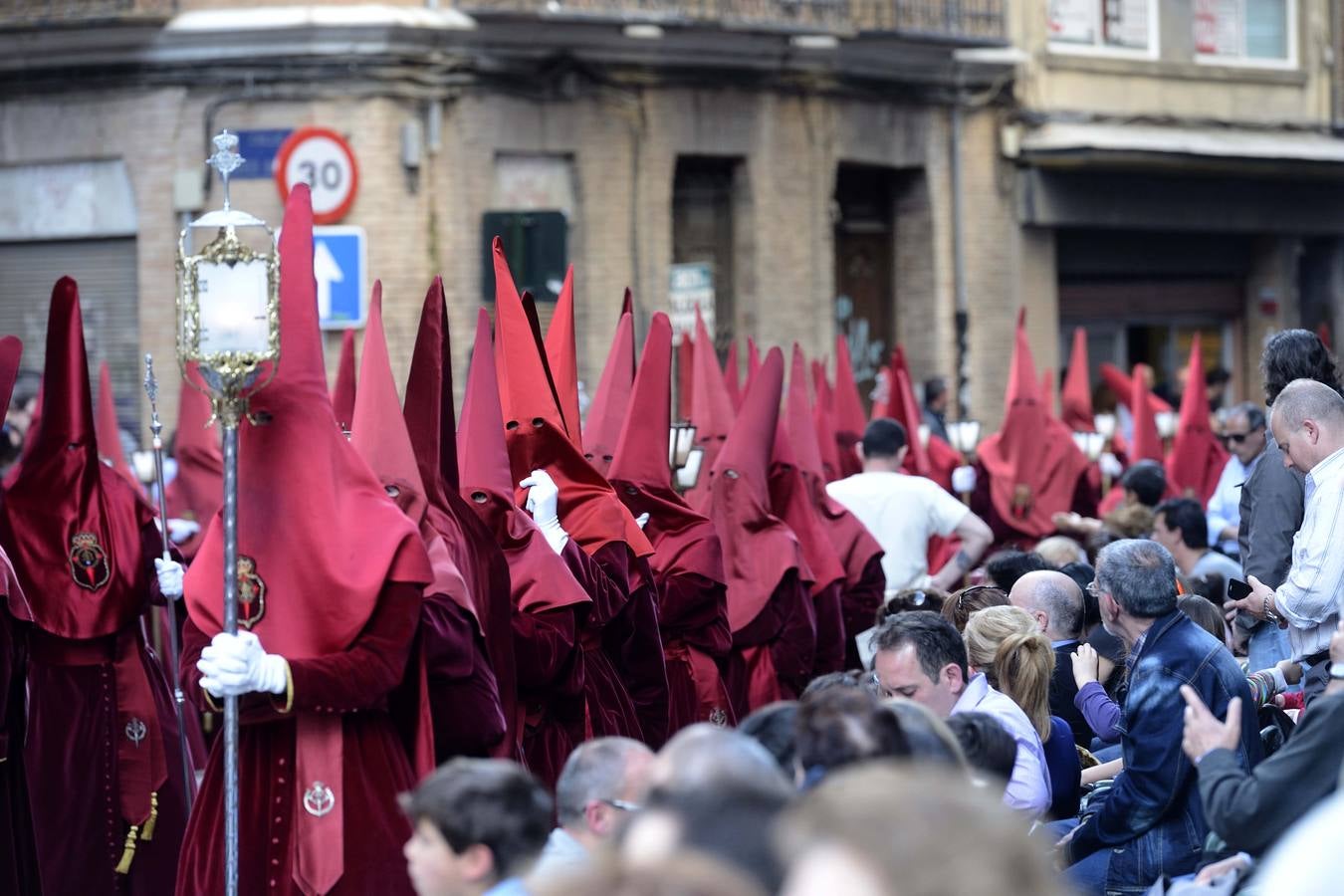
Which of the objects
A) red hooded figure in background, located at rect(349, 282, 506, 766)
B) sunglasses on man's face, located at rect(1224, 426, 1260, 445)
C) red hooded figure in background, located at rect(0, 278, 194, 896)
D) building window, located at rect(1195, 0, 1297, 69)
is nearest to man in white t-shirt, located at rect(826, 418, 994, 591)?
sunglasses on man's face, located at rect(1224, 426, 1260, 445)

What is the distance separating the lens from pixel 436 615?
249 inches

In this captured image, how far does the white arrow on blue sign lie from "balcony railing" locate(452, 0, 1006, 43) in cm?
209

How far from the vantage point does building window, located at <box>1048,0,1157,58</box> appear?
25125 mm

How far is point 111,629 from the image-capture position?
29.1ft

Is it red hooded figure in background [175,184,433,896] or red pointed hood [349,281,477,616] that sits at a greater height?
red pointed hood [349,281,477,616]

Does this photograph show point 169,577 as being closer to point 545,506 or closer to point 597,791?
point 545,506

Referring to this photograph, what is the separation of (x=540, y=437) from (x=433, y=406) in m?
1.23

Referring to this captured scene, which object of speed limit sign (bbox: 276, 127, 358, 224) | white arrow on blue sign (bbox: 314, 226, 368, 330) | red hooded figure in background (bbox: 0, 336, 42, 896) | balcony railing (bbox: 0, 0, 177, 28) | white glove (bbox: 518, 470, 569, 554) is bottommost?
red hooded figure in background (bbox: 0, 336, 42, 896)

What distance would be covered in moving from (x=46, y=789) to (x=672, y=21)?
12.2m

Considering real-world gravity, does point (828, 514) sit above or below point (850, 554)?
above

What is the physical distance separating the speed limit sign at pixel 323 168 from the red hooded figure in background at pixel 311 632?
12789 mm

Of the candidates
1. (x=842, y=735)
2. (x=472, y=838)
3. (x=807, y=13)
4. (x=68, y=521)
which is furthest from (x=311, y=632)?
(x=807, y=13)

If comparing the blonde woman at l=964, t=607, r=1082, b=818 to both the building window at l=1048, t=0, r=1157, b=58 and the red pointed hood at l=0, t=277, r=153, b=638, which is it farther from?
the building window at l=1048, t=0, r=1157, b=58

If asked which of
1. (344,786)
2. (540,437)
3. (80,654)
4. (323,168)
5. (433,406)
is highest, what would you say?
(323,168)
